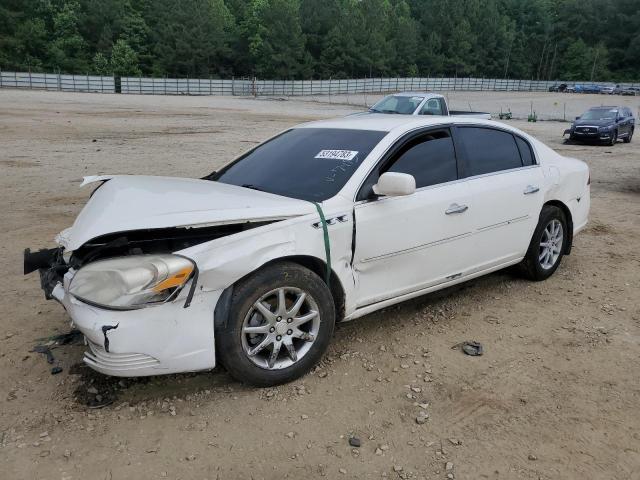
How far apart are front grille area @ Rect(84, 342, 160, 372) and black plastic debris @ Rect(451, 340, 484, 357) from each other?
2070 millimetres

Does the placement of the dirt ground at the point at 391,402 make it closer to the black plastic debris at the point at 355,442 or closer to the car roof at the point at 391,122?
the black plastic debris at the point at 355,442

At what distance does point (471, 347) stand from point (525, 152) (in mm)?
2015

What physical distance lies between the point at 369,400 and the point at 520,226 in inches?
90.2

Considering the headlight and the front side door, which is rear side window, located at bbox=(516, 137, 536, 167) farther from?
the headlight

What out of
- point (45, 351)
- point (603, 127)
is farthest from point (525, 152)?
point (603, 127)

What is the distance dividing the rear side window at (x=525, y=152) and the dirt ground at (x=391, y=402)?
3.50ft

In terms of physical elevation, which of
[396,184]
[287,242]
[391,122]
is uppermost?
[391,122]

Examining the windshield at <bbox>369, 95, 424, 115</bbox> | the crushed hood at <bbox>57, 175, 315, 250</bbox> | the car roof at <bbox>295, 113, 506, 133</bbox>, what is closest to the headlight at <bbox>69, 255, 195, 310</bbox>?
the crushed hood at <bbox>57, 175, 315, 250</bbox>

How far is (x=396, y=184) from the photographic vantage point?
3.50m

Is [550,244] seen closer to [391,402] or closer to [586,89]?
[391,402]

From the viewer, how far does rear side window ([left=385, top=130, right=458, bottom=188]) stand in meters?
4.00

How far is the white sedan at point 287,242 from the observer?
292 cm

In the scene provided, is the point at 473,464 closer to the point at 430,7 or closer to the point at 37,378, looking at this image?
the point at 37,378

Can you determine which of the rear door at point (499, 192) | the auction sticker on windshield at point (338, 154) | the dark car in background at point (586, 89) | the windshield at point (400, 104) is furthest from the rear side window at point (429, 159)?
the dark car in background at point (586, 89)
